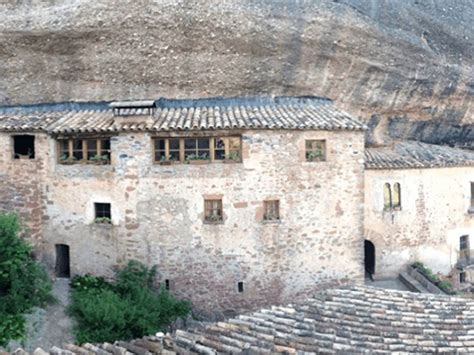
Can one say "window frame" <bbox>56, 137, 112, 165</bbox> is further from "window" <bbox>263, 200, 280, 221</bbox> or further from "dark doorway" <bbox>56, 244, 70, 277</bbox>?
"window" <bbox>263, 200, 280, 221</bbox>

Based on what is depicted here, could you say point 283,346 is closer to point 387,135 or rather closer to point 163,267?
point 163,267

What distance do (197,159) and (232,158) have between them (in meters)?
0.89

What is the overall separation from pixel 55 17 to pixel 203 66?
13.0 ft

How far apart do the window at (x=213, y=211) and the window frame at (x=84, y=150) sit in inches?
110

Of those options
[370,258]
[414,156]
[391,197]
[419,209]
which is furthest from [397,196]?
[370,258]

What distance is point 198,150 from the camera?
1381 centimetres

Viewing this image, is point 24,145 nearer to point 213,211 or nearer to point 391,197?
point 213,211

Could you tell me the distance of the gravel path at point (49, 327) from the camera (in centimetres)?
1175

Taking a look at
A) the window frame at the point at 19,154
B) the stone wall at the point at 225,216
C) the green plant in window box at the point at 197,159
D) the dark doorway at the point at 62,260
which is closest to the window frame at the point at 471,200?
the stone wall at the point at 225,216

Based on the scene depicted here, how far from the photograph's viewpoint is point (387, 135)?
17.7 m

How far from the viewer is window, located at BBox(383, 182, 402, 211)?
17.1 meters

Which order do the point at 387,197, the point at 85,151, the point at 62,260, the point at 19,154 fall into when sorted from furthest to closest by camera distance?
the point at 387,197 < the point at 62,260 < the point at 19,154 < the point at 85,151

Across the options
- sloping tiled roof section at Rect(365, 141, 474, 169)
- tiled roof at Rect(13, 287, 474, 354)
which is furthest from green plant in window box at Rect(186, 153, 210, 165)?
sloping tiled roof section at Rect(365, 141, 474, 169)

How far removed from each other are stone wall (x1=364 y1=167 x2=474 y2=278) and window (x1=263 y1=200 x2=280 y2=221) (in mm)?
4346
